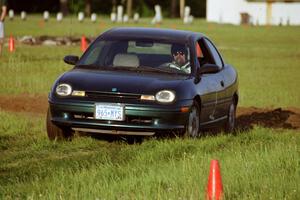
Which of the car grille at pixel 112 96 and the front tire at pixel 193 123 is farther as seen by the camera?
the front tire at pixel 193 123

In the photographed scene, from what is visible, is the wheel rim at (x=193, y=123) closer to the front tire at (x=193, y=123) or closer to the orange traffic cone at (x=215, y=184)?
the front tire at (x=193, y=123)

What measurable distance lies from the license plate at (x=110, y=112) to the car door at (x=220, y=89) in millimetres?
2198

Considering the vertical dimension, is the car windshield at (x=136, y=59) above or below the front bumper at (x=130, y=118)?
above

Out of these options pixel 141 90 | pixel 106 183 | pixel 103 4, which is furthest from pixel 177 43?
pixel 103 4

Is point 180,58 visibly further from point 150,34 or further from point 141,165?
point 141,165

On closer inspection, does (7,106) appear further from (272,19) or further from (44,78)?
(272,19)

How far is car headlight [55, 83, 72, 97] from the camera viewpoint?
13.5 meters

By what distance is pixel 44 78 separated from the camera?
25.4 metres

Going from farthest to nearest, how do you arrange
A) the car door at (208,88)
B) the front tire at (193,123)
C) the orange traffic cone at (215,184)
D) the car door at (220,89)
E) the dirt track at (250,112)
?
the dirt track at (250,112) → the car door at (220,89) → the car door at (208,88) → the front tire at (193,123) → the orange traffic cone at (215,184)

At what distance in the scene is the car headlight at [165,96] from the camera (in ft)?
43.5

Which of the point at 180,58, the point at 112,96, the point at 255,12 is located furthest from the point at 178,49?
the point at 255,12

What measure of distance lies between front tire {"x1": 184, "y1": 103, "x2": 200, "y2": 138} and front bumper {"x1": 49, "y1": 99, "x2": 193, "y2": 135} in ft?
0.52

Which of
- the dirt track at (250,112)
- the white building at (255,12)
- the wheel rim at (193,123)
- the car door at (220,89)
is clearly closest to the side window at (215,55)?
the car door at (220,89)

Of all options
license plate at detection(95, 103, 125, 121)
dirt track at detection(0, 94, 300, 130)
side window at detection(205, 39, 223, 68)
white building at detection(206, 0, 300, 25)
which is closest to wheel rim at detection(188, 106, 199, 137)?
license plate at detection(95, 103, 125, 121)
